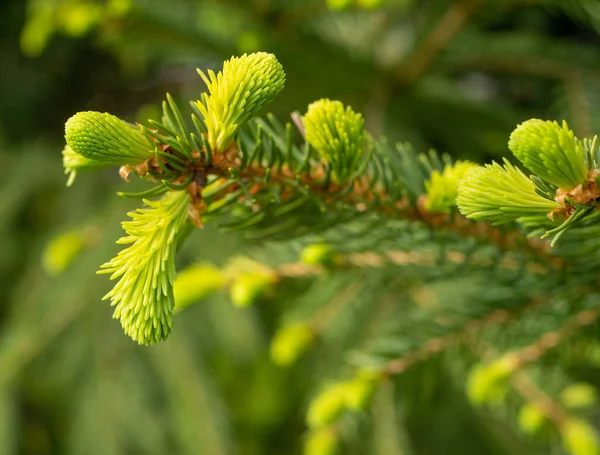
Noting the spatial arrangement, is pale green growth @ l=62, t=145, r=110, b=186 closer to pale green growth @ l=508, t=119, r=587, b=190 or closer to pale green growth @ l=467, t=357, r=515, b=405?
pale green growth @ l=508, t=119, r=587, b=190

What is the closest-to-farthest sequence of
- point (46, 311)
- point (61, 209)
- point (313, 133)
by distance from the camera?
point (313, 133) < point (46, 311) < point (61, 209)

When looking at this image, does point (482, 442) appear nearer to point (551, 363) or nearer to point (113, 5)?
point (551, 363)

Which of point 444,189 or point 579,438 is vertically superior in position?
point 444,189

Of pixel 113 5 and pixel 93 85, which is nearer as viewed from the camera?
pixel 113 5

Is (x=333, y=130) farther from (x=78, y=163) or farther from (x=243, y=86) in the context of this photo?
(x=78, y=163)

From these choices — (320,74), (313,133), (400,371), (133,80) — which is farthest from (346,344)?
(133,80)

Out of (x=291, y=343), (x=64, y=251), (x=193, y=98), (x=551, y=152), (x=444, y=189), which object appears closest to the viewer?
(x=551, y=152)

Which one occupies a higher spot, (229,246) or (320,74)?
(320,74)

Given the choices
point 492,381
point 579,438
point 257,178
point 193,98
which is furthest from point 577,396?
point 193,98
